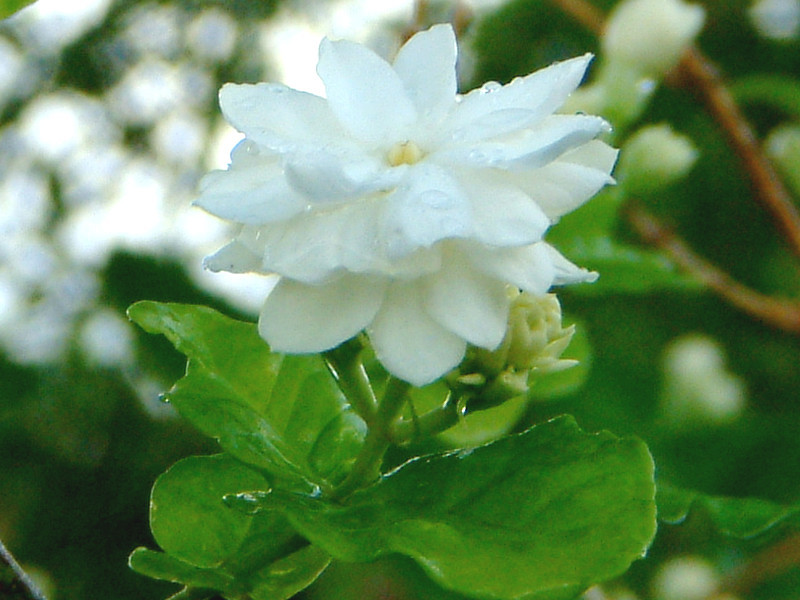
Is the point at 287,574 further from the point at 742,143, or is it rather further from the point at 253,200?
the point at 742,143

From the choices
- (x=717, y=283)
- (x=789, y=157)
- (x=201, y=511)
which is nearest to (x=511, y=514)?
(x=201, y=511)

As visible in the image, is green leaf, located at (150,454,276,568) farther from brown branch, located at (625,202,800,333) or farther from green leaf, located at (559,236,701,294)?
brown branch, located at (625,202,800,333)

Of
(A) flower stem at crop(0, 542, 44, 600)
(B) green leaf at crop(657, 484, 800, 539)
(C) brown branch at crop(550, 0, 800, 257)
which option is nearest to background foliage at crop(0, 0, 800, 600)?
(C) brown branch at crop(550, 0, 800, 257)

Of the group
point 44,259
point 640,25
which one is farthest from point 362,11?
point 640,25

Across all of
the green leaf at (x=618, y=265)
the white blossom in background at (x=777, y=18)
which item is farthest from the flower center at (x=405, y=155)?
the white blossom in background at (x=777, y=18)

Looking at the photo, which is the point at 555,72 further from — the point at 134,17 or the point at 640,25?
the point at 134,17

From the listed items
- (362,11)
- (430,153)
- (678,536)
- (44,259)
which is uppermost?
(430,153)

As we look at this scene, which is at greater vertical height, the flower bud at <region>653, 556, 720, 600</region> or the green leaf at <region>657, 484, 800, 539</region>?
the green leaf at <region>657, 484, 800, 539</region>

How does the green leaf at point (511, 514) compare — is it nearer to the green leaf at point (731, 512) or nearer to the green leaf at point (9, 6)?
the green leaf at point (731, 512)
